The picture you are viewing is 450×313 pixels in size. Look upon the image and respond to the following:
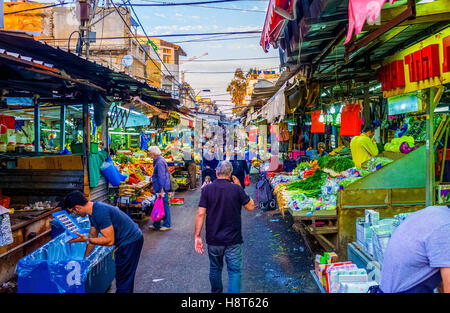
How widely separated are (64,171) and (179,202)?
4.90 metres

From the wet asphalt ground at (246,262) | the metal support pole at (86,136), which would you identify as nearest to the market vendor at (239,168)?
the wet asphalt ground at (246,262)

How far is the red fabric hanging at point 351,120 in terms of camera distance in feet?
24.7

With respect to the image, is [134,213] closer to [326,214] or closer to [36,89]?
[36,89]

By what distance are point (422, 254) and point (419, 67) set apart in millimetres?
3498

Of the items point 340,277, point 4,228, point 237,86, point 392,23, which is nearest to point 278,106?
point 392,23

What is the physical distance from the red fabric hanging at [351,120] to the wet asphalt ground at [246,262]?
2788mm

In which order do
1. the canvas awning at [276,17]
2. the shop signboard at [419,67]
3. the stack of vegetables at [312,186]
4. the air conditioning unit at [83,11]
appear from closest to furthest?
1. the shop signboard at [419,67]
2. the canvas awning at [276,17]
3. the stack of vegetables at [312,186]
4. the air conditioning unit at [83,11]

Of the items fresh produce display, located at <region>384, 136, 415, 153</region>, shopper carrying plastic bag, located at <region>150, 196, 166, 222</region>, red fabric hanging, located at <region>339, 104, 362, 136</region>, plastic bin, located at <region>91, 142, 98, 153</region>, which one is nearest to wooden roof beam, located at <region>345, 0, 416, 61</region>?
fresh produce display, located at <region>384, 136, 415, 153</region>

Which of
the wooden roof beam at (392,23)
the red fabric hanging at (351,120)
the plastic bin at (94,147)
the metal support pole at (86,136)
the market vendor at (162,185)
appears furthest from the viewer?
the market vendor at (162,185)

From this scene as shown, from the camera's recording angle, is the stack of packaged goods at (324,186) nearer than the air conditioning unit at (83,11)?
Yes

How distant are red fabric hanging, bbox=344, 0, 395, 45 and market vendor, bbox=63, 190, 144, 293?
3.19 m

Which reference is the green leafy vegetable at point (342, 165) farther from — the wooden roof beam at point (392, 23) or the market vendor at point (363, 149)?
the wooden roof beam at point (392, 23)

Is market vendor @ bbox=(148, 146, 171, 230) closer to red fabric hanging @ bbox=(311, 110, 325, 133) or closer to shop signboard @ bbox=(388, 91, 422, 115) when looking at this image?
red fabric hanging @ bbox=(311, 110, 325, 133)
